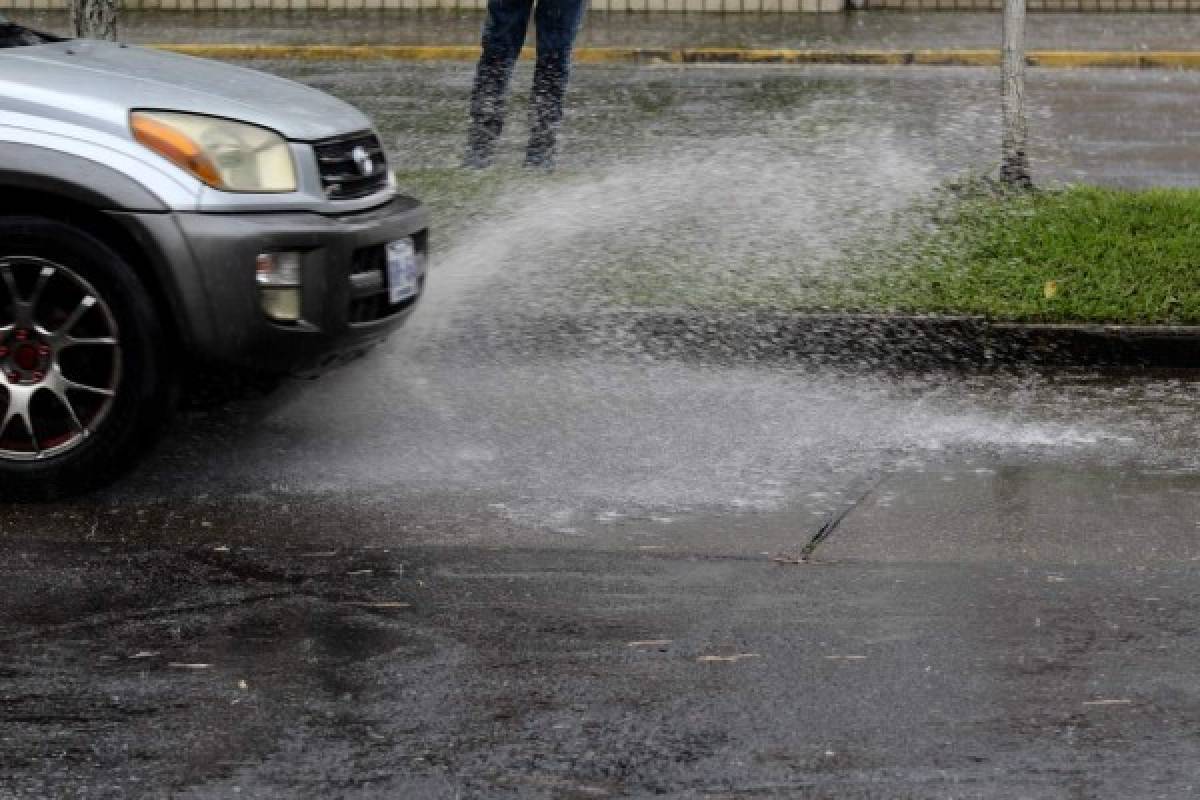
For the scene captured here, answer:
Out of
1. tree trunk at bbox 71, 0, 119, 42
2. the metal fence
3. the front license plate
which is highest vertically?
tree trunk at bbox 71, 0, 119, 42

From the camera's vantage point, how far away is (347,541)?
607cm

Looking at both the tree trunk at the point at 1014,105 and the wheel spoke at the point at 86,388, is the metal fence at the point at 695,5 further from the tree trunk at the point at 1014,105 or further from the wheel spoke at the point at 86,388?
the wheel spoke at the point at 86,388

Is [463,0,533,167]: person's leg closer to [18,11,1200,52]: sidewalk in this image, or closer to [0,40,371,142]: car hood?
[18,11,1200,52]: sidewalk

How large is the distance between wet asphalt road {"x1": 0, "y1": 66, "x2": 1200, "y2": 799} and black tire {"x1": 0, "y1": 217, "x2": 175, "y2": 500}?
0.36ft

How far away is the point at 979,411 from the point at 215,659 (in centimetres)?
345

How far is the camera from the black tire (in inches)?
252

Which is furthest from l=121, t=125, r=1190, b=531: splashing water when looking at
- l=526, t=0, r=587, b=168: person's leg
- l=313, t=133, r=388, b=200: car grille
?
l=526, t=0, r=587, b=168: person's leg

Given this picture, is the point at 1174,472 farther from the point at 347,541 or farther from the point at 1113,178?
the point at 1113,178

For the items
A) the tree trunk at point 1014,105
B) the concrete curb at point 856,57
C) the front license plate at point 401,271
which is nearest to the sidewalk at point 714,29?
the concrete curb at point 856,57

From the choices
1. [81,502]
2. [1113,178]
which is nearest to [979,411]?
[81,502]

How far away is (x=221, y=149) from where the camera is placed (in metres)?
6.44

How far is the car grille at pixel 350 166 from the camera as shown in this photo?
668 centimetres

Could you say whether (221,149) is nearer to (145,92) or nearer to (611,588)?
(145,92)

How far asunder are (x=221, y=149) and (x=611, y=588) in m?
1.83
